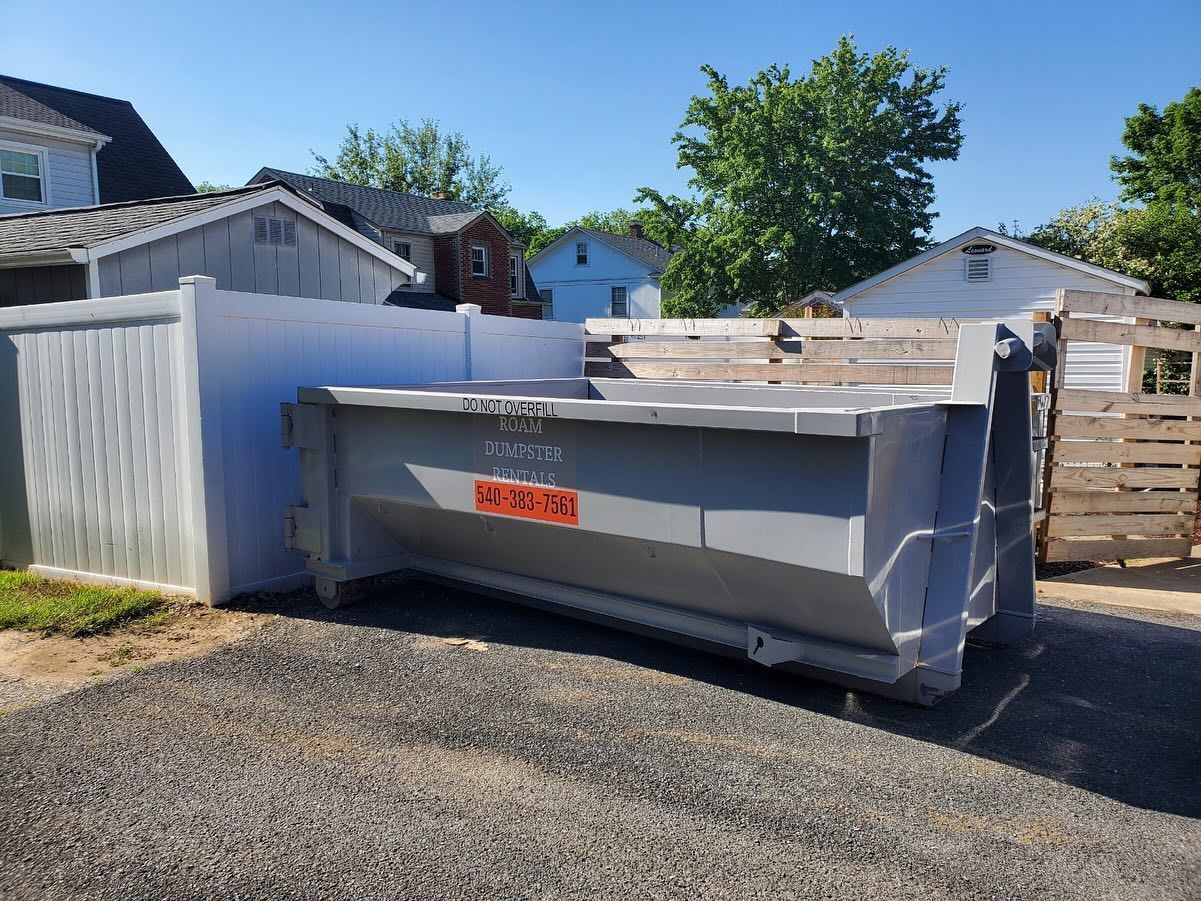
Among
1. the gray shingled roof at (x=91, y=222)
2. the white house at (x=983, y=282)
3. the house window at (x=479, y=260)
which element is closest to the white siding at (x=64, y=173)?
the gray shingled roof at (x=91, y=222)

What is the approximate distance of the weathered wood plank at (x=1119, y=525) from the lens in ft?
24.1

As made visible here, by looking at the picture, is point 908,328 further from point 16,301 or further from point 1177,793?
point 16,301

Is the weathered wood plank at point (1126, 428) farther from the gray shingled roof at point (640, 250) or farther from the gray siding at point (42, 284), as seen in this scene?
the gray shingled roof at point (640, 250)

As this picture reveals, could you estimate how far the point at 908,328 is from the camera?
782cm

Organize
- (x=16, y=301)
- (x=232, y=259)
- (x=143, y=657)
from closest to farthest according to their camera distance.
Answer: (x=143, y=657) → (x=16, y=301) → (x=232, y=259)

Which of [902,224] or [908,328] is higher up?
[902,224]

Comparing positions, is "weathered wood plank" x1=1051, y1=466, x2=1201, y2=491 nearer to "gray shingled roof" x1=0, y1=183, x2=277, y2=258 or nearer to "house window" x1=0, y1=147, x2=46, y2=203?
"gray shingled roof" x1=0, y1=183, x2=277, y2=258

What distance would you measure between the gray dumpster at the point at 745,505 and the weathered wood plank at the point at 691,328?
2904mm

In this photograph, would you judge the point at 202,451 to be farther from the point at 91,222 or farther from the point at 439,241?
the point at 439,241

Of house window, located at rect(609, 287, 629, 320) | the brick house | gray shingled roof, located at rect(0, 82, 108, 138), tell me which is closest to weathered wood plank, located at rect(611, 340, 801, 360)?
gray shingled roof, located at rect(0, 82, 108, 138)

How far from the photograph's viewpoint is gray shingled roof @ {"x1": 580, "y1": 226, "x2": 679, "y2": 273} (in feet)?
138

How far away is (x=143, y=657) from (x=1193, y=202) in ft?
101

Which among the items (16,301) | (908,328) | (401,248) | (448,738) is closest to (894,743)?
(448,738)

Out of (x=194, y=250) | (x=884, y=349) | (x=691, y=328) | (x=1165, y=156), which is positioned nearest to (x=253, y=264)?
(x=194, y=250)
